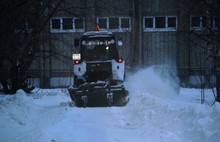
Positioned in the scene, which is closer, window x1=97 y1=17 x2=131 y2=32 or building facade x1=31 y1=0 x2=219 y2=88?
building facade x1=31 y1=0 x2=219 y2=88

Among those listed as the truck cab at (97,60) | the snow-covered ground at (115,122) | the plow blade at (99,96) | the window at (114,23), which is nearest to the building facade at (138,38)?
the window at (114,23)

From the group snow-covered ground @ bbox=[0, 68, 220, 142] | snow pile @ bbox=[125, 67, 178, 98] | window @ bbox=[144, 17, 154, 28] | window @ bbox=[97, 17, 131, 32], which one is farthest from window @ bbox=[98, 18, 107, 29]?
snow-covered ground @ bbox=[0, 68, 220, 142]

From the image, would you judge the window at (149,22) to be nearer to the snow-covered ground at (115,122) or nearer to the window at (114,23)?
the window at (114,23)

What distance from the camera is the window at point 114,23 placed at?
26.8m

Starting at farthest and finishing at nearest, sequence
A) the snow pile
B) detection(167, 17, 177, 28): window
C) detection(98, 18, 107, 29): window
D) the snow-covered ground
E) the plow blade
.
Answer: detection(98, 18, 107, 29): window < detection(167, 17, 177, 28): window < the snow pile < the plow blade < the snow-covered ground

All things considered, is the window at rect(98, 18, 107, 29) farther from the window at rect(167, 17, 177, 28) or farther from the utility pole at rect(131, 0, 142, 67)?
the window at rect(167, 17, 177, 28)

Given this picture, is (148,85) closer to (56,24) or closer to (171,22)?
(171,22)

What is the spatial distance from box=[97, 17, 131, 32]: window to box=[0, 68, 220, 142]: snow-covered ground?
13.3m

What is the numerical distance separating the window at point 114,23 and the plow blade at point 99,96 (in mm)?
13448

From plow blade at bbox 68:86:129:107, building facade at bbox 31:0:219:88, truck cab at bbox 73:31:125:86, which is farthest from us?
building facade at bbox 31:0:219:88

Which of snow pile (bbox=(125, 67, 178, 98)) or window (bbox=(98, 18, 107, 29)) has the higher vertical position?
window (bbox=(98, 18, 107, 29))

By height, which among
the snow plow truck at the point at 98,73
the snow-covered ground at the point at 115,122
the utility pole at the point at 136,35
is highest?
the utility pole at the point at 136,35

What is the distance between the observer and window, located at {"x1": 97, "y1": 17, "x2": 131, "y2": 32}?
87.8ft

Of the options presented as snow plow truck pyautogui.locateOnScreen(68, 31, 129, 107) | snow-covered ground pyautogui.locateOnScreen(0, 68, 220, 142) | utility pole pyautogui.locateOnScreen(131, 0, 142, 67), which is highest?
utility pole pyautogui.locateOnScreen(131, 0, 142, 67)
